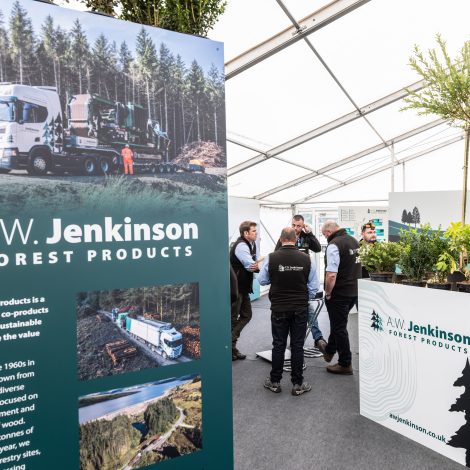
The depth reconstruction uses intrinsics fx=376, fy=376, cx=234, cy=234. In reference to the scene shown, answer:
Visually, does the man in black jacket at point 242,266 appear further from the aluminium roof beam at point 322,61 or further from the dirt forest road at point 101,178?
the dirt forest road at point 101,178

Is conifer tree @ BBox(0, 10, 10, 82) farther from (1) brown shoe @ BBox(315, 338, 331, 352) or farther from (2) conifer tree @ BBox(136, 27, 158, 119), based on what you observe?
(1) brown shoe @ BBox(315, 338, 331, 352)

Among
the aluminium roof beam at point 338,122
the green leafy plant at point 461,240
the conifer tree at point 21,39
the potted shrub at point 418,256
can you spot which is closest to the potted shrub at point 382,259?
the potted shrub at point 418,256

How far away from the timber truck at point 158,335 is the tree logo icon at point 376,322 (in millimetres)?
1918

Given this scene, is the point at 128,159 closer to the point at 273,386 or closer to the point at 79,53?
the point at 79,53

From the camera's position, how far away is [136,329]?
1282mm

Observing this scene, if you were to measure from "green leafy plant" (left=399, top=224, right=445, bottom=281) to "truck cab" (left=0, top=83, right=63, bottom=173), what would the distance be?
2.30 m

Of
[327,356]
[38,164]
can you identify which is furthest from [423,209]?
[38,164]

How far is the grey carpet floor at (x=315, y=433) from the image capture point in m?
2.37

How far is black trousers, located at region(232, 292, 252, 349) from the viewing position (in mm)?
4266

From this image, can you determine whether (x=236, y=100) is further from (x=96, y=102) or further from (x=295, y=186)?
(x=295, y=186)

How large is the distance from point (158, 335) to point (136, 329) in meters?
0.08

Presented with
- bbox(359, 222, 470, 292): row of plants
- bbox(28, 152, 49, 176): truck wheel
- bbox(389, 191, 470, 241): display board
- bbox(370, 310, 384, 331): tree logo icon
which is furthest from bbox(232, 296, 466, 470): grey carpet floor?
bbox(389, 191, 470, 241): display board

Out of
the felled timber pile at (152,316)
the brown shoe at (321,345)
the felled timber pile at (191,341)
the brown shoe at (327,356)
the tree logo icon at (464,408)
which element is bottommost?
the brown shoe at (327,356)

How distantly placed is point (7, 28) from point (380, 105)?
224 inches
